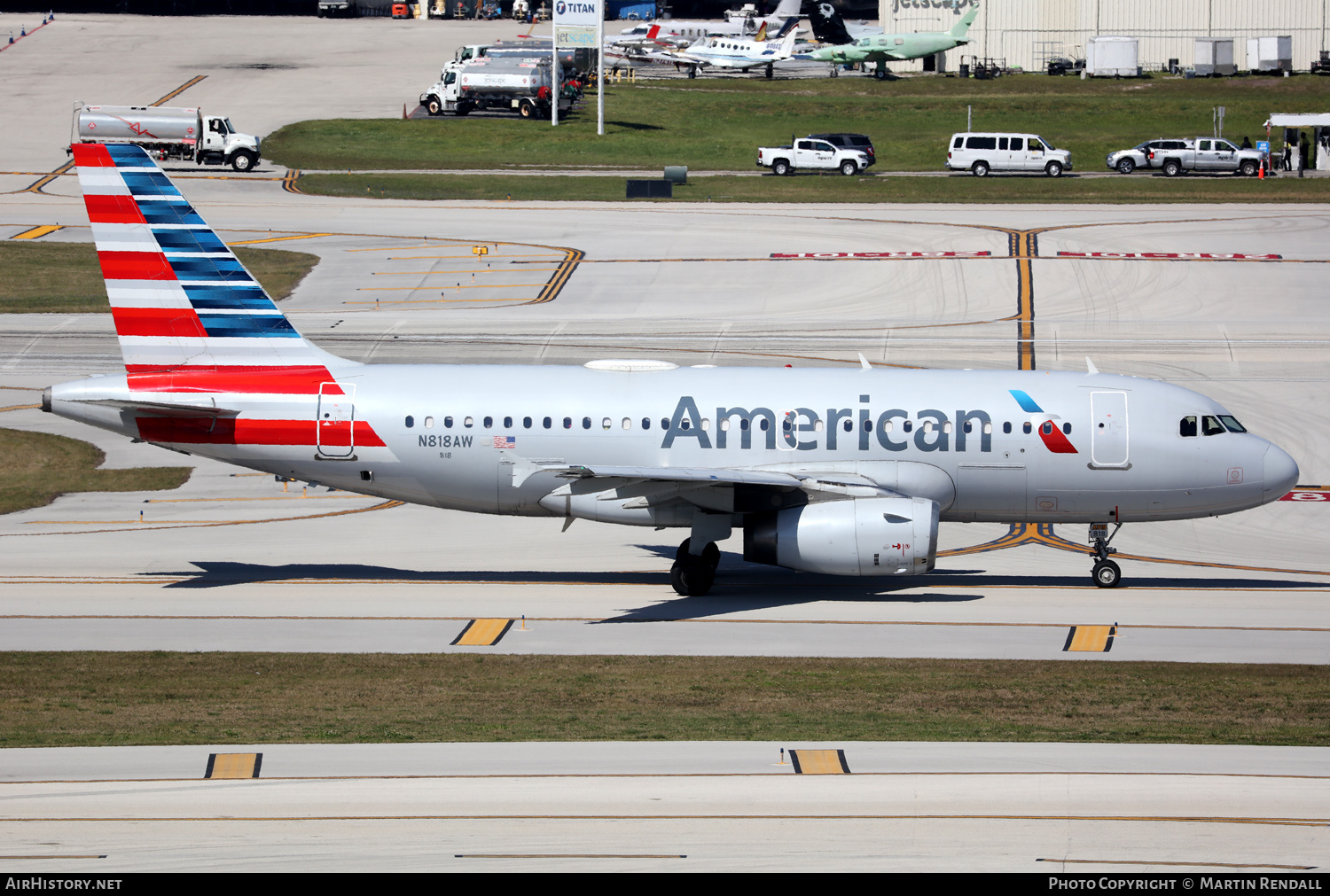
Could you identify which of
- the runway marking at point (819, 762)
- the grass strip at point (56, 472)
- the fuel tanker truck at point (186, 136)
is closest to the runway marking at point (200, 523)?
the grass strip at point (56, 472)

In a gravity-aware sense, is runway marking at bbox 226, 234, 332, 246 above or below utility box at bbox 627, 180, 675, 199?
below

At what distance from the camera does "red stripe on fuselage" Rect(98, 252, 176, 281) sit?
101ft

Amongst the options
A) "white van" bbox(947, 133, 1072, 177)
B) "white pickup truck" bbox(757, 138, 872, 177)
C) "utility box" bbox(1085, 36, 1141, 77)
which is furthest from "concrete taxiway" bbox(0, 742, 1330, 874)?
"utility box" bbox(1085, 36, 1141, 77)

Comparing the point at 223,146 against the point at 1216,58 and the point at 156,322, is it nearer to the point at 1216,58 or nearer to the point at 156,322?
the point at 156,322

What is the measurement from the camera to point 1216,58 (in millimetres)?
124438

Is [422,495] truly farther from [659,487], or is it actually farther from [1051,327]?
[1051,327]

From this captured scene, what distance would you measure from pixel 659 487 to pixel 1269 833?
14.4 meters

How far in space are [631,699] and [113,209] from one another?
16.1m

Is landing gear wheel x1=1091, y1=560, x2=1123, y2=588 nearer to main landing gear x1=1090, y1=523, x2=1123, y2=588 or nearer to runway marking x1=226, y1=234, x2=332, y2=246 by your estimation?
main landing gear x1=1090, y1=523, x2=1123, y2=588

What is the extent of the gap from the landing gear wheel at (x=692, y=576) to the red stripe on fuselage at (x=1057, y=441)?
295 inches

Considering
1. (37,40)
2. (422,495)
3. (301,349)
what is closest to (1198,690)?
(422,495)

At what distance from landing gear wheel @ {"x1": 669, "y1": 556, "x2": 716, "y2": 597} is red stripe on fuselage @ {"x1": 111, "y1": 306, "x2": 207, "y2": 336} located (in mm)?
11615

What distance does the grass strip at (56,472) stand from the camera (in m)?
38.5

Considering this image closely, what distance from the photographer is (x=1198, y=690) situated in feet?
78.6
